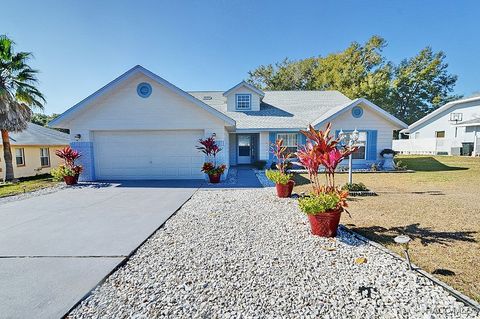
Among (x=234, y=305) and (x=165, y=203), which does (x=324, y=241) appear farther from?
(x=165, y=203)

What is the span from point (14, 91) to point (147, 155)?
884cm

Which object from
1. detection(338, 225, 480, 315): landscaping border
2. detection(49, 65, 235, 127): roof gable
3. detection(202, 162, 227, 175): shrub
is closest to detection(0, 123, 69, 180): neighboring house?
detection(49, 65, 235, 127): roof gable

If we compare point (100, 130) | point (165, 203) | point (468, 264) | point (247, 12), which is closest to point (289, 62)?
point (247, 12)

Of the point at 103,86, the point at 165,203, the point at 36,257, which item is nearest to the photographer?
the point at 36,257

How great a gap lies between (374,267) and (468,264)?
1.45 m

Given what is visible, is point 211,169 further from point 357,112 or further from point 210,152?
point 357,112

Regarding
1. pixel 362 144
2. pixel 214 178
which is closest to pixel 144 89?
pixel 214 178

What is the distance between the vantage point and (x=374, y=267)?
3221 millimetres

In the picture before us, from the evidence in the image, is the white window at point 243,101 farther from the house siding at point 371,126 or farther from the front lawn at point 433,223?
the front lawn at point 433,223

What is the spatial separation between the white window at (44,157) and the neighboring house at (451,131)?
113 feet

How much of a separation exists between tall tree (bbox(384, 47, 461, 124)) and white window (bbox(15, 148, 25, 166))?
44345 mm

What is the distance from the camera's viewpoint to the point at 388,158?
14.1 m

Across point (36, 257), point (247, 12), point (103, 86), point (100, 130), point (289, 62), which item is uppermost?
point (289, 62)

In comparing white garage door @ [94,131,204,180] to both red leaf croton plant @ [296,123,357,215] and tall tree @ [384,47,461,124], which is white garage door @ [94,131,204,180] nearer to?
red leaf croton plant @ [296,123,357,215]
